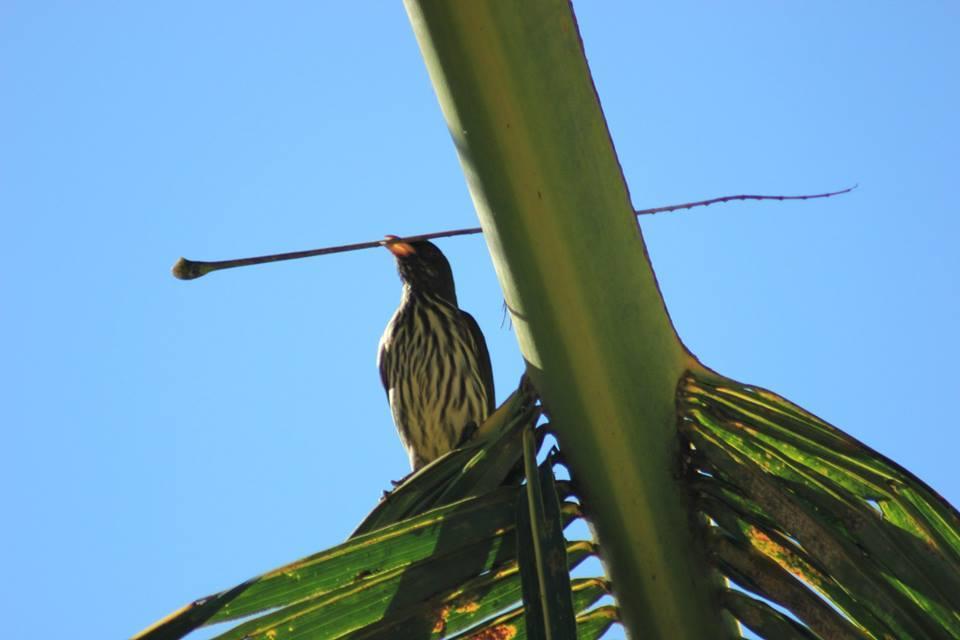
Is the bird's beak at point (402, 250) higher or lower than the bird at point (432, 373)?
higher

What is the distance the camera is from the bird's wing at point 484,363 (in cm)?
573

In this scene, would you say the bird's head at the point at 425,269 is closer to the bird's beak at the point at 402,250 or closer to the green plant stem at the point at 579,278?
the bird's beak at the point at 402,250

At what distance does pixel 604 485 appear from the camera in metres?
2.21

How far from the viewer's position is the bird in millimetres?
5527

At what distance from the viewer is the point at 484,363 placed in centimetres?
575

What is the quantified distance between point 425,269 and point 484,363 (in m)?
0.74

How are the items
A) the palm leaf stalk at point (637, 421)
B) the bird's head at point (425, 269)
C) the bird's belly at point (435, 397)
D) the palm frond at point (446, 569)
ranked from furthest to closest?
the bird's head at point (425, 269) < the bird's belly at point (435, 397) < the palm leaf stalk at point (637, 421) < the palm frond at point (446, 569)

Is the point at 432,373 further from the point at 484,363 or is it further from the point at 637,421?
the point at 637,421

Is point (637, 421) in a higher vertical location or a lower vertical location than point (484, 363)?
lower

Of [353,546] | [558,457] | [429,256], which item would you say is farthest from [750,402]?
[429,256]

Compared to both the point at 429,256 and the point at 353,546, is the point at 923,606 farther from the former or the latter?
the point at 429,256

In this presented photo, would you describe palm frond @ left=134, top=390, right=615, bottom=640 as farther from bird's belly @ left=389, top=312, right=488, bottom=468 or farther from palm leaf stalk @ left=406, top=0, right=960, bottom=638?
bird's belly @ left=389, top=312, right=488, bottom=468

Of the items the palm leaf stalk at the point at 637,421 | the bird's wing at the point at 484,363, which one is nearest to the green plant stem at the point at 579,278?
the palm leaf stalk at the point at 637,421

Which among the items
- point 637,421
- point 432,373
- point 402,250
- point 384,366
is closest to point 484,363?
point 432,373
